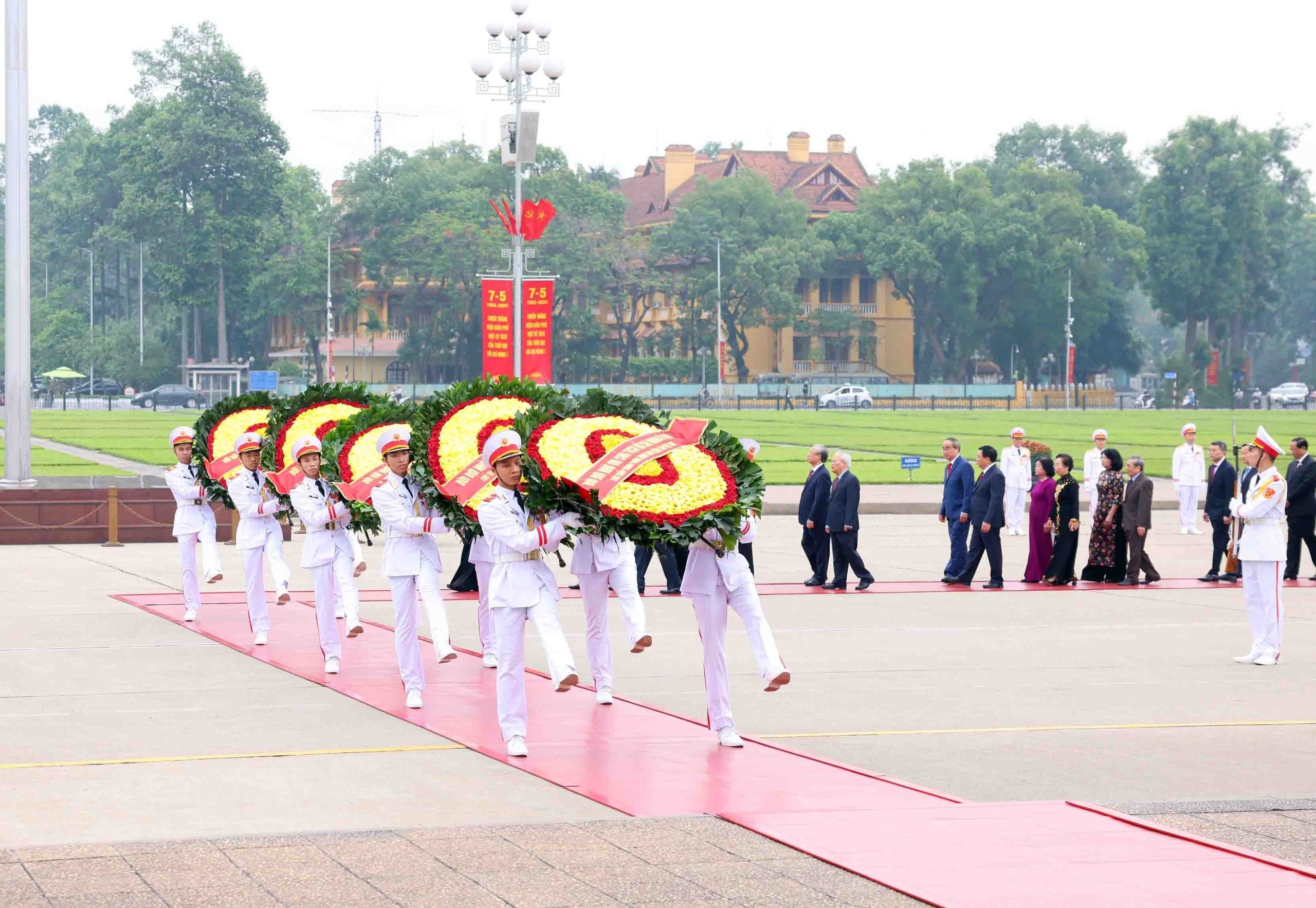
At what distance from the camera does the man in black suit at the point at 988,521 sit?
766 inches

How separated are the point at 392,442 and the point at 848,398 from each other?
80582 millimetres

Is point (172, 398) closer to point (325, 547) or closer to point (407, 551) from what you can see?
point (325, 547)

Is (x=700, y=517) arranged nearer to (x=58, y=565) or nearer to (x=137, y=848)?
(x=137, y=848)

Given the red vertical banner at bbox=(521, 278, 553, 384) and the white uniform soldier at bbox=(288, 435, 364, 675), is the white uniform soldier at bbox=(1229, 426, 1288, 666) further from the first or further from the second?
the red vertical banner at bbox=(521, 278, 553, 384)

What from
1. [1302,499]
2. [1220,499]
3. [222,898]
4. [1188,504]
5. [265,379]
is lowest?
[1188,504]

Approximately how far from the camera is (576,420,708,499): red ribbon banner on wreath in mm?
9875

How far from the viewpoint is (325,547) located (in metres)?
13.1

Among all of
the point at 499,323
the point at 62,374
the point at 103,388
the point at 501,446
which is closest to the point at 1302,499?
the point at 499,323

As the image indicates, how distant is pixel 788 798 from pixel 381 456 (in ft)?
16.5

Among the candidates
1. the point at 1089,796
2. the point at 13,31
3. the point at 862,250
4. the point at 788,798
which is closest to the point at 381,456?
the point at 788,798

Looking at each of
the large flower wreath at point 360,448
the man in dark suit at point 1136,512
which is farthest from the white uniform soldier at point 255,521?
the man in dark suit at point 1136,512

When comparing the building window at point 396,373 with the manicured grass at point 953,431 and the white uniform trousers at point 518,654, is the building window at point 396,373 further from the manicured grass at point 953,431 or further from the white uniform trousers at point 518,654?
the white uniform trousers at point 518,654

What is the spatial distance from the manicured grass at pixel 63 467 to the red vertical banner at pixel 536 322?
11290 mm

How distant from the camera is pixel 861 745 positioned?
10.4 metres
